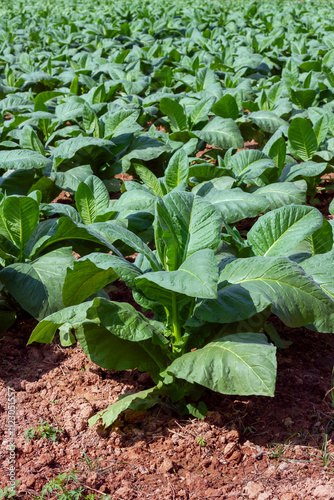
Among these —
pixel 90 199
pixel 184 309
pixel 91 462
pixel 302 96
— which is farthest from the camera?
pixel 302 96

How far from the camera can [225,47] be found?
25.1ft

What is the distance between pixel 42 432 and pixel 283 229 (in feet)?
4.48

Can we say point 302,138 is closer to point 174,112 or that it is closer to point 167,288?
point 174,112

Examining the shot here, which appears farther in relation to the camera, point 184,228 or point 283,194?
point 283,194

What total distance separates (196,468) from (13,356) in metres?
1.12

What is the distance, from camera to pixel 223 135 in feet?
13.3

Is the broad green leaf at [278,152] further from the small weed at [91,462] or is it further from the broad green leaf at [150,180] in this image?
the small weed at [91,462]

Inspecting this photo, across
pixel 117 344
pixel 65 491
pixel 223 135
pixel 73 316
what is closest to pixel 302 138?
pixel 223 135

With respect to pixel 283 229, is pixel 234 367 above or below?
below

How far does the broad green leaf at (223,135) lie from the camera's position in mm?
3980

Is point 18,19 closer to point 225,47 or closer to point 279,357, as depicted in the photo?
point 225,47

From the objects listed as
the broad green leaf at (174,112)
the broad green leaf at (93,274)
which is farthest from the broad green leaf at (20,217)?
the broad green leaf at (174,112)

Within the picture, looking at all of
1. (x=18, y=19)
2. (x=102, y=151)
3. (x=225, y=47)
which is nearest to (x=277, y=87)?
(x=102, y=151)

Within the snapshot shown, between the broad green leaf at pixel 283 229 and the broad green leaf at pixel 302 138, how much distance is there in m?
1.67
